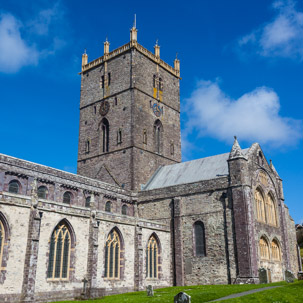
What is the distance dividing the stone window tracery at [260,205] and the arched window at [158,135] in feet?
49.5

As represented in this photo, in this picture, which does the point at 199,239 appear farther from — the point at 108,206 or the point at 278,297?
the point at 278,297

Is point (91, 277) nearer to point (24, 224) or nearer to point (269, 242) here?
point (24, 224)

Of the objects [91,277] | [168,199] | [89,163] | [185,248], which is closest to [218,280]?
[185,248]

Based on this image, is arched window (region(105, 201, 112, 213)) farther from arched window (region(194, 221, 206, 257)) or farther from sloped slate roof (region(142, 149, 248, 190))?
arched window (region(194, 221, 206, 257))

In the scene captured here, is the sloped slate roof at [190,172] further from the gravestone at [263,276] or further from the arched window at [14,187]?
the arched window at [14,187]

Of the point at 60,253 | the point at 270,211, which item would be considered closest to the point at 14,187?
A: the point at 60,253

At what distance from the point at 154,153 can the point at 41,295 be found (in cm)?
2515

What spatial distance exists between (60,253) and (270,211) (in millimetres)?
22632

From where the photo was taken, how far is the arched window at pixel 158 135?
48066 millimetres

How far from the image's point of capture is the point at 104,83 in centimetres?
4972

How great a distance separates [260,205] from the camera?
1457 inches

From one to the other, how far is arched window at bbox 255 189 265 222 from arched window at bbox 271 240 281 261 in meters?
2.98

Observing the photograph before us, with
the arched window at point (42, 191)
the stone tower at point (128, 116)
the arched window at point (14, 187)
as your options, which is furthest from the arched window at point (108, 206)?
the arched window at point (14, 187)

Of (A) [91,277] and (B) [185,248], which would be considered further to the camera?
(B) [185,248]
